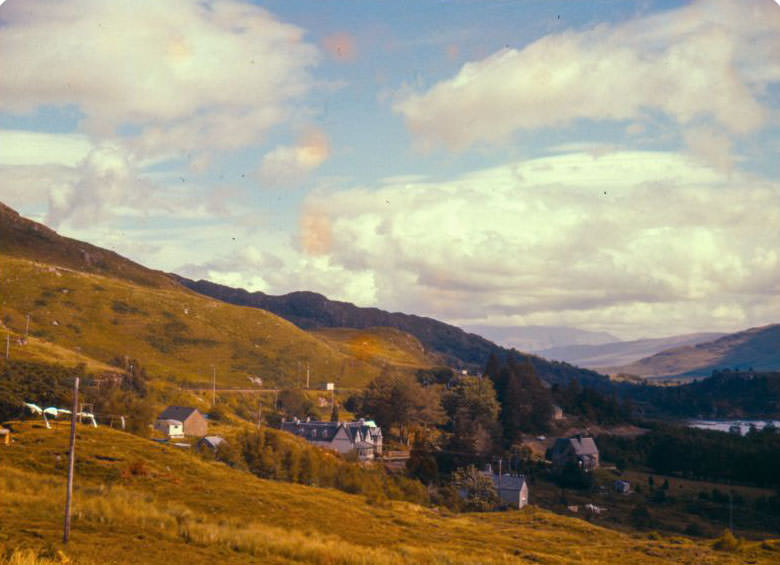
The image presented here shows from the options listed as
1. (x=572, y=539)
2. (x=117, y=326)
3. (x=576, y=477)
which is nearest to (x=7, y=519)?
(x=572, y=539)

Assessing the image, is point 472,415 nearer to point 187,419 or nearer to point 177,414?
point 187,419

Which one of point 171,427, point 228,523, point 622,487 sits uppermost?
point 228,523

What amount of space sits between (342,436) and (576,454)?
42582 mm

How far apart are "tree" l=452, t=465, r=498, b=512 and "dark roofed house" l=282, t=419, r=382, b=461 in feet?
59.7

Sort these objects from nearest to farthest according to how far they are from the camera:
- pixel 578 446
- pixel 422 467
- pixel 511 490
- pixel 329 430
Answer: pixel 511 490
pixel 422 467
pixel 329 430
pixel 578 446

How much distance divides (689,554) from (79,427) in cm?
5487

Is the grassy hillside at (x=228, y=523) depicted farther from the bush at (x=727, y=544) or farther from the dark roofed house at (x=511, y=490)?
the dark roofed house at (x=511, y=490)

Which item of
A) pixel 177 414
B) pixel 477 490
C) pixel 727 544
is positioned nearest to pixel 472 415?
pixel 477 490

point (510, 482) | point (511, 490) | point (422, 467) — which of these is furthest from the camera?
point (422, 467)

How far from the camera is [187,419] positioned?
362ft

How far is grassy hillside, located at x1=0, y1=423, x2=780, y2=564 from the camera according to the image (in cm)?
3641

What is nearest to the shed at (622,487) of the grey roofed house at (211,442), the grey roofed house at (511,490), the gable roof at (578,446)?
the gable roof at (578,446)

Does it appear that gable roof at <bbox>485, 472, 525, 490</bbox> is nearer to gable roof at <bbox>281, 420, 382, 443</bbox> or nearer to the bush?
gable roof at <bbox>281, 420, 382, 443</bbox>

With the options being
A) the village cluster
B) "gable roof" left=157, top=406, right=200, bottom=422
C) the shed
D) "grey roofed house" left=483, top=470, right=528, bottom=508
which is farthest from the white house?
the shed
